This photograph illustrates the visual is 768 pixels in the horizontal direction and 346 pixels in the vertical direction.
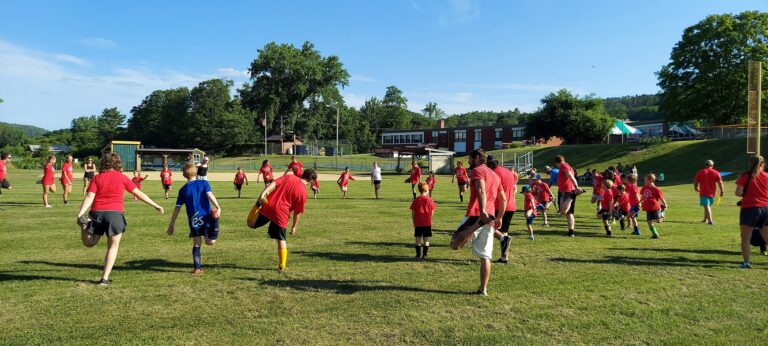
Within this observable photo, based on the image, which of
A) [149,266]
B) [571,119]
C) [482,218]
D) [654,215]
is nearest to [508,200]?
[482,218]

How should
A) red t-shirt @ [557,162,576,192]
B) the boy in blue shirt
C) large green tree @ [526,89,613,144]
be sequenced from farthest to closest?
1. large green tree @ [526,89,613,144]
2. red t-shirt @ [557,162,576,192]
3. the boy in blue shirt

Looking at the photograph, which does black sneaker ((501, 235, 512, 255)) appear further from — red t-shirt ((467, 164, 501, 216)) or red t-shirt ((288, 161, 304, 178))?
red t-shirt ((288, 161, 304, 178))

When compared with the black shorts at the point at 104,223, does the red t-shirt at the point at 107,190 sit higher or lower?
higher

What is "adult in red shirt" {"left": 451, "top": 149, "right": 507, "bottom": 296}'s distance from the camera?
21.4 feet

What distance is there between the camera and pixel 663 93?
5475 centimetres

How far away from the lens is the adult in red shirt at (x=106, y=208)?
23.8 ft

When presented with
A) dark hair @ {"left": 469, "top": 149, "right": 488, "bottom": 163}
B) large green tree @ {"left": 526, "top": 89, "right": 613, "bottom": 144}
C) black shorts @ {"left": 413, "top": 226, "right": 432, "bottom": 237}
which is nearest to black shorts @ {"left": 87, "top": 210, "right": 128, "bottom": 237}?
black shorts @ {"left": 413, "top": 226, "right": 432, "bottom": 237}

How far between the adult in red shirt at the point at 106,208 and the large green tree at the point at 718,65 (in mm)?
54479

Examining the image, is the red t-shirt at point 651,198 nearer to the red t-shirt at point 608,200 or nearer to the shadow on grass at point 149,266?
the red t-shirt at point 608,200

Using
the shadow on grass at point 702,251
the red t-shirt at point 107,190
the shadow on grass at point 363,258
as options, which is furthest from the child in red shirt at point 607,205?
the red t-shirt at point 107,190

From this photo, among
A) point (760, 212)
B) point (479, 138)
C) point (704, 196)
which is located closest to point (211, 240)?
point (760, 212)

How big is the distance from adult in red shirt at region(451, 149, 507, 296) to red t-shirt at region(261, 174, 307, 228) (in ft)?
9.66

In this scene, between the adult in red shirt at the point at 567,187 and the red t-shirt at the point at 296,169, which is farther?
the adult in red shirt at the point at 567,187

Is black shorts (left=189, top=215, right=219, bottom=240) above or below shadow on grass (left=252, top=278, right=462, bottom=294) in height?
above
